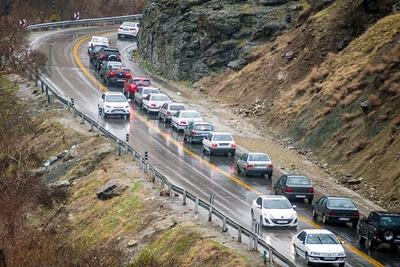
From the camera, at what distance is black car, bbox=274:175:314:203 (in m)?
41.9

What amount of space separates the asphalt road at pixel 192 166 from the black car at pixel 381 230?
0.44 m

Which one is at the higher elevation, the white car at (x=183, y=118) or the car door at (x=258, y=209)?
the car door at (x=258, y=209)

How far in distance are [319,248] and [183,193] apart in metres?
10.1

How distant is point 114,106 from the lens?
61.7 meters

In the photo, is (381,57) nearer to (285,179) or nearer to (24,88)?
(285,179)

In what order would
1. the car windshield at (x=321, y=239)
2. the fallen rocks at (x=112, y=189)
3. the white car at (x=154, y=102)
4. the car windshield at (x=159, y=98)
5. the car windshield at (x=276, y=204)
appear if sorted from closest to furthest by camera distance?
1. the car windshield at (x=321, y=239)
2. the car windshield at (x=276, y=204)
3. the fallen rocks at (x=112, y=189)
4. the white car at (x=154, y=102)
5. the car windshield at (x=159, y=98)

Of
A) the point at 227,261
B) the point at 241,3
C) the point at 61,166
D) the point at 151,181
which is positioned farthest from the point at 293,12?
the point at 227,261

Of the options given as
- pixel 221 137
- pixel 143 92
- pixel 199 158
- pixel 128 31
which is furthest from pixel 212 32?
pixel 199 158

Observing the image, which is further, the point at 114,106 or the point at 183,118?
the point at 114,106

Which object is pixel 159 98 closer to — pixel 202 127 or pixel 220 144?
pixel 202 127

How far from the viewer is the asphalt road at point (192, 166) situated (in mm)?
35156

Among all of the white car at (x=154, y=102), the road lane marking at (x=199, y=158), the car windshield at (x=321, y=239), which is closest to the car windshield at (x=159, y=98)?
the white car at (x=154, y=102)

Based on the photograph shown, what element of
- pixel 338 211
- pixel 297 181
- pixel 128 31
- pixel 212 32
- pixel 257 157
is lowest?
pixel 128 31

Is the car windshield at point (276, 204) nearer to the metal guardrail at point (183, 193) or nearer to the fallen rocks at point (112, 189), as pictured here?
the metal guardrail at point (183, 193)
